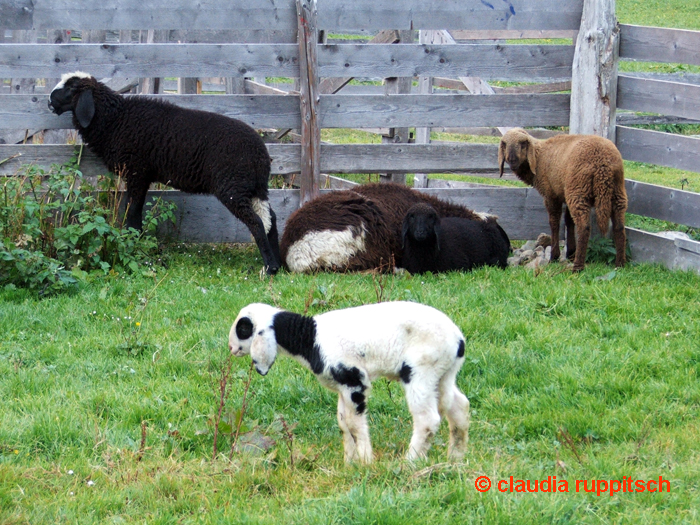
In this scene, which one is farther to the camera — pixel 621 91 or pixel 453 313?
pixel 621 91

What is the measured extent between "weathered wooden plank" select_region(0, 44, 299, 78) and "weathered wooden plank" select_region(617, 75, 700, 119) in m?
3.69

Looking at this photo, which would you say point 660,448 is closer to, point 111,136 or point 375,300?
point 375,300

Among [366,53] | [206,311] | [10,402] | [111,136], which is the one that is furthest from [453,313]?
[111,136]

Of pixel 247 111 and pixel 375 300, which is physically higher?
pixel 247 111

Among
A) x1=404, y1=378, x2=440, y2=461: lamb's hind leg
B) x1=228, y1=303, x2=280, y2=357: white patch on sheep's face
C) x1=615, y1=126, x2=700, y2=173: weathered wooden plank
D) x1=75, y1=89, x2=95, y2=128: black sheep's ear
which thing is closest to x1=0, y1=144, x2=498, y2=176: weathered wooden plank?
x1=75, y1=89, x2=95, y2=128: black sheep's ear

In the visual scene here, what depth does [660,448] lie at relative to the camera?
3730 millimetres

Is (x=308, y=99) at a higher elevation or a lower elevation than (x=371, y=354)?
higher

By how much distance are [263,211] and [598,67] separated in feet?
13.3

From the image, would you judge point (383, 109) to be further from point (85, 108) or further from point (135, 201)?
point (85, 108)

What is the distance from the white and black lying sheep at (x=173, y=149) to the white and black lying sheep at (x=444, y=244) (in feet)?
4.84

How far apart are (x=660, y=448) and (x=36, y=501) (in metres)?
3.00

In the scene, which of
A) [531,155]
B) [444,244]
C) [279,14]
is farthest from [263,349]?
[279,14]

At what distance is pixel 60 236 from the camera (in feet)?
23.3

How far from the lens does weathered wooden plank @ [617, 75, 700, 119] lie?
7332 millimetres
